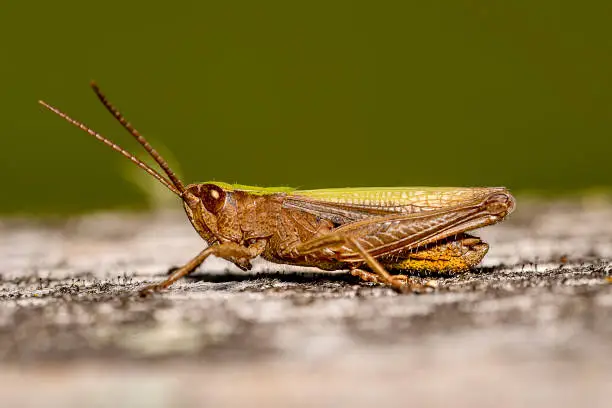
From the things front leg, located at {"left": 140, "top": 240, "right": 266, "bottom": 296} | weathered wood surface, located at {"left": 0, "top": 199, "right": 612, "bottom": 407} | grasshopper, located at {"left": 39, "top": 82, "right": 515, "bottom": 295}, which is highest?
grasshopper, located at {"left": 39, "top": 82, "right": 515, "bottom": 295}

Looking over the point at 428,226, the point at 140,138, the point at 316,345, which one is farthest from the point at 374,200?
the point at 316,345

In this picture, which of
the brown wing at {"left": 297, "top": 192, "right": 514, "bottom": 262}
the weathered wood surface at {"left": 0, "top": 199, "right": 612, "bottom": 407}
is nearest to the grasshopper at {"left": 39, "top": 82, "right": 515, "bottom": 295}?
the brown wing at {"left": 297, "top": 192, "right": 514, "bottom": 262}

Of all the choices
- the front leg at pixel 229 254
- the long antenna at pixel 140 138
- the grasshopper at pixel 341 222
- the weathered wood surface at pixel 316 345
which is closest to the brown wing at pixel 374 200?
the grasshopper at pixel 341 222

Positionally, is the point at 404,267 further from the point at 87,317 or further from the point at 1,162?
the point at 1,162

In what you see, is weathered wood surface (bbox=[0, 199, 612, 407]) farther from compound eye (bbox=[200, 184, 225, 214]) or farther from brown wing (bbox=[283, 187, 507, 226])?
compound eye (bbox=[200, 184, 225, 214])

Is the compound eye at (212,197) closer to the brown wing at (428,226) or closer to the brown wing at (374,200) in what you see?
the brown wing at (374,200)

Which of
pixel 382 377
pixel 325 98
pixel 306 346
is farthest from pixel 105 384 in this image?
pixel 325 98

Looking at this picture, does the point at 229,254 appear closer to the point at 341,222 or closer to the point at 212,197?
the point at 212,197

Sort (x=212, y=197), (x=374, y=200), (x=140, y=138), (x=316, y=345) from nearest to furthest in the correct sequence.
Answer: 1. (x=316, y=345)
2. (x=140, y=138)
3. (x=374, y=200)
4. (x=212, y=197)
